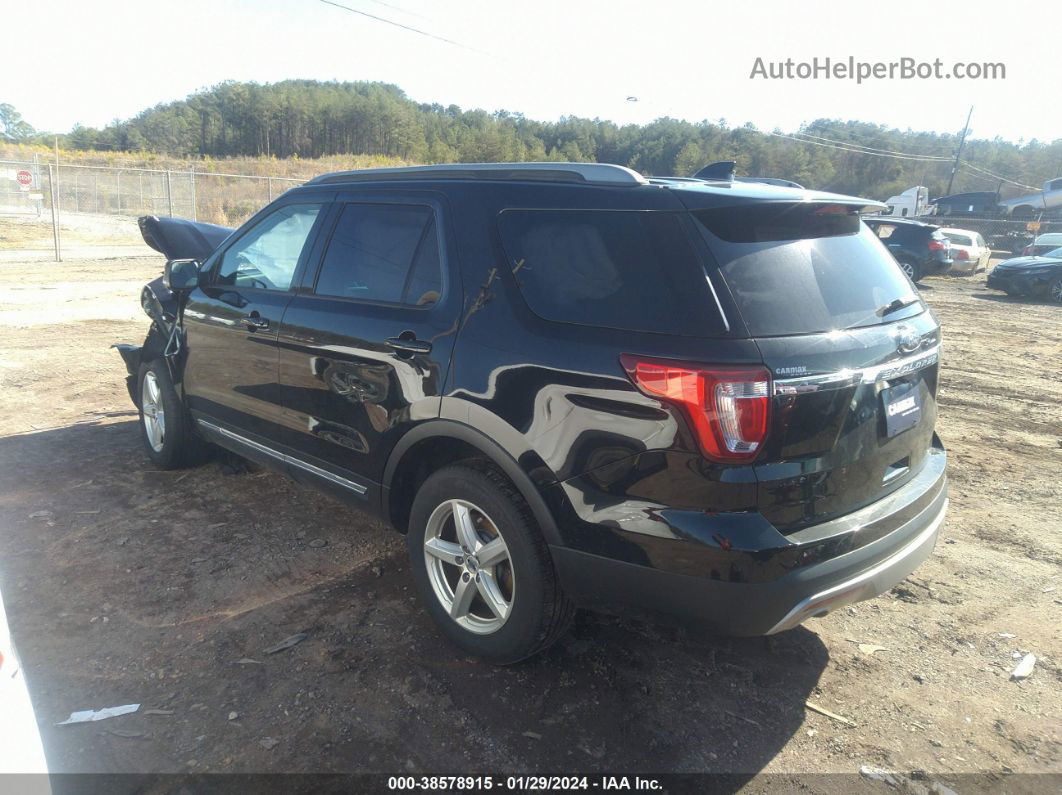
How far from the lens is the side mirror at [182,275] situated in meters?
4.32

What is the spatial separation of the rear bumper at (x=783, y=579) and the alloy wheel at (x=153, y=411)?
3.54 metres

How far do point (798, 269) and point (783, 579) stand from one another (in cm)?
105

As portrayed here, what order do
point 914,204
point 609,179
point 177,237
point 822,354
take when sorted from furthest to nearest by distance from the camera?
point 914,204, point 177,237, point 609,179, point 822,354

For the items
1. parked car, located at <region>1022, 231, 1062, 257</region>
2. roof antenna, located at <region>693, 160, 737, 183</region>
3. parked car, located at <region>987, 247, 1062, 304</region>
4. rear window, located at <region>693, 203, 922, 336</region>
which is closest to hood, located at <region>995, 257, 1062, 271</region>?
parked car, located at <region>987, 247, 1062, 304</region>

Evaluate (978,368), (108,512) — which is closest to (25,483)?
(108,512)

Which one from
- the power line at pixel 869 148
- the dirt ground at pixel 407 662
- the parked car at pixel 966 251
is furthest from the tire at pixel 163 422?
the power line at pixel 869 148

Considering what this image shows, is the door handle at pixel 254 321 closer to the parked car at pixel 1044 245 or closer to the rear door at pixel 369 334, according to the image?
the rear door at pixel 369 334

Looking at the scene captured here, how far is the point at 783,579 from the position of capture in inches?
86.9

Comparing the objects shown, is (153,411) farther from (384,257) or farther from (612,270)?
(612,270)

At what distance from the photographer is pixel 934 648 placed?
3.12 meters

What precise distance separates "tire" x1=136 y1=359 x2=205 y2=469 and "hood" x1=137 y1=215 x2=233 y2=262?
3.23 ft

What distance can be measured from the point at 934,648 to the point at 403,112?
3189 inches

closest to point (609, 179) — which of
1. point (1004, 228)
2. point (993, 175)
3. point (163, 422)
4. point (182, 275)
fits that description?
point (182, 275)

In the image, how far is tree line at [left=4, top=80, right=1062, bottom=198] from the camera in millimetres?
53438
